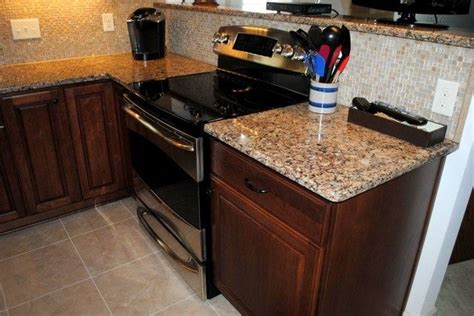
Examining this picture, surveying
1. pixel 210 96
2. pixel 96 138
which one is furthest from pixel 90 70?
pixel 210 96

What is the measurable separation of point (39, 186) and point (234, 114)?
1322 mm

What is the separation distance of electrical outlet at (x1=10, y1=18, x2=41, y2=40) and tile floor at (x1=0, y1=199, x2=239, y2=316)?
3.67 ft

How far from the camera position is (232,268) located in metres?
1.50

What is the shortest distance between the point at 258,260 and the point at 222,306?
1.74 ft

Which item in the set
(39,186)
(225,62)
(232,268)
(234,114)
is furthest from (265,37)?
(39,186)

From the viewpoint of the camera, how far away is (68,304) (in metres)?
1.73

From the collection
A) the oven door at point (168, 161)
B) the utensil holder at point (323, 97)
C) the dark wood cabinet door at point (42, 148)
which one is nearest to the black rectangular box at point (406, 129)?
the utensil holder at point (323, 97)

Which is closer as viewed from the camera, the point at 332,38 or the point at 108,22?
the point at 332,38

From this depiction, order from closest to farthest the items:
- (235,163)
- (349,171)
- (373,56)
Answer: (349,171), (235,163), (373,56)

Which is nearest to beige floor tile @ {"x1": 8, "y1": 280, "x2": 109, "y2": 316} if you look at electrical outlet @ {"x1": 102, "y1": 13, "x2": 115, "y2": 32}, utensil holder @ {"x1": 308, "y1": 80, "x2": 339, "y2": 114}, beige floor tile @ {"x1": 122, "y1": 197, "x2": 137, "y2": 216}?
beige floor tile @ {"x1": 122, "y1": 197, "x2": 137, "y2": 216}

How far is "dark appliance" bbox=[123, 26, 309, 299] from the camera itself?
1487mm

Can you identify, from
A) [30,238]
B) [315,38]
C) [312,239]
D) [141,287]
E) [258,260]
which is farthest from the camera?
[30,238]

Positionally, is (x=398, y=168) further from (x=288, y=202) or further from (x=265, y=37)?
(x=265, y=37)

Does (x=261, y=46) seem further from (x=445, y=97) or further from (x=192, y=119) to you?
(x=445, y=97)
